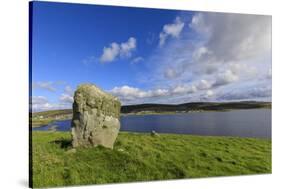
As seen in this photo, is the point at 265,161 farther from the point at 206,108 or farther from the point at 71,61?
the point at 71,61

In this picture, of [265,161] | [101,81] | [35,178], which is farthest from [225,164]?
[35,178]

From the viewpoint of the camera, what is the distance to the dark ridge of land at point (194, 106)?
29.3ft

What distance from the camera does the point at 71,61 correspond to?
335 inches

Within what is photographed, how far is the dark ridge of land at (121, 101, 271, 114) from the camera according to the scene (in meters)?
8.92

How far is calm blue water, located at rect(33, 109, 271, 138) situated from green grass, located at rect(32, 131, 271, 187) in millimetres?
104

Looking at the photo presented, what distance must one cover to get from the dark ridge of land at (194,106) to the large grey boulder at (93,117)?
27 centimetres

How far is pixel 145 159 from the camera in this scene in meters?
8.81

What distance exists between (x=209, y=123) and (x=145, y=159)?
1411 mm

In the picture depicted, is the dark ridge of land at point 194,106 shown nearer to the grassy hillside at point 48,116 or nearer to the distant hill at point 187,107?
the distant hill at point 187,107

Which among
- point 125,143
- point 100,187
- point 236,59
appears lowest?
point 100,187

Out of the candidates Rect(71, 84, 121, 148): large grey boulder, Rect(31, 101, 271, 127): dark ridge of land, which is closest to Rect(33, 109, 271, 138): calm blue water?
Rect(31, 101, 271, 127): dark ridge of land

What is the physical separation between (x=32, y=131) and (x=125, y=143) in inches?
58.7

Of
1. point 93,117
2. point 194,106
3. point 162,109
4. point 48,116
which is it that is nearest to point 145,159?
point 162,109

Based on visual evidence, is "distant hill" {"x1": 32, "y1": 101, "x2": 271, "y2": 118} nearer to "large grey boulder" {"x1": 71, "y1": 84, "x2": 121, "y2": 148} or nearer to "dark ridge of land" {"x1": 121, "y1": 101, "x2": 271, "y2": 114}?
"dark ridge of land" {"x1": 121, "y1": 101, "x2": 271, "y2": 114}
